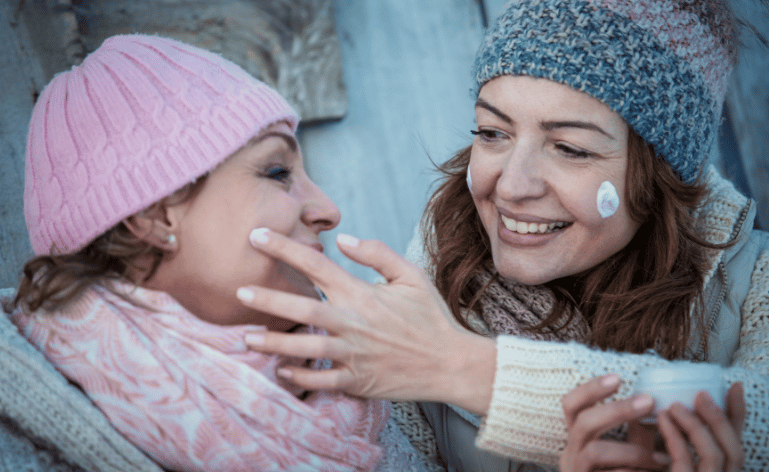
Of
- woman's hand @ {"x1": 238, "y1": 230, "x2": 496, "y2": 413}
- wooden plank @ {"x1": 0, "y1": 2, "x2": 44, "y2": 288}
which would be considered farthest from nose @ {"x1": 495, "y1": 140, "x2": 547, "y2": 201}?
wooden plank @ {"x1": 0, "y1": 2, "x2": 44, "y2": 288}

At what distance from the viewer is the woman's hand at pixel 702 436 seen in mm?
1019

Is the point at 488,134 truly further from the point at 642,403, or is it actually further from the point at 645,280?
the point at 642,403

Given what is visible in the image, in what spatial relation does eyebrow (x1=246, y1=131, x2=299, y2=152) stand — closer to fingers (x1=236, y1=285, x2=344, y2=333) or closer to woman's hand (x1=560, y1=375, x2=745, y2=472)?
fingers (x1=236, y1=285, x2=344, y2=333)

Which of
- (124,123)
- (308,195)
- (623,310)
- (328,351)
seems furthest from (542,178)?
(124,123)

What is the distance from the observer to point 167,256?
1.06 metres

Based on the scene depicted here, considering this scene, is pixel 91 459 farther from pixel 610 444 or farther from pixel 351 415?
pixel 610 444

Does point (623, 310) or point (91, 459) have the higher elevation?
point (623, 310)

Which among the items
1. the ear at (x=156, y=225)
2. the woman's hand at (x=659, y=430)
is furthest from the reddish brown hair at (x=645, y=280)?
the ear at (x=156, y=225)

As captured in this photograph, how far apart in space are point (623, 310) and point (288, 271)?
2.99ft

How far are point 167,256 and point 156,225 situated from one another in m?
0.07

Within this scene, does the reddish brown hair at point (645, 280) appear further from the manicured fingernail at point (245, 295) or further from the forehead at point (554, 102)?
the manicured fingernail at point (245, 295)

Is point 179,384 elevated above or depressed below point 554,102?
below

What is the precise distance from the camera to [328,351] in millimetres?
1010

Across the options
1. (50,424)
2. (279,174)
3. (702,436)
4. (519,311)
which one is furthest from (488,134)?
(50,424)
